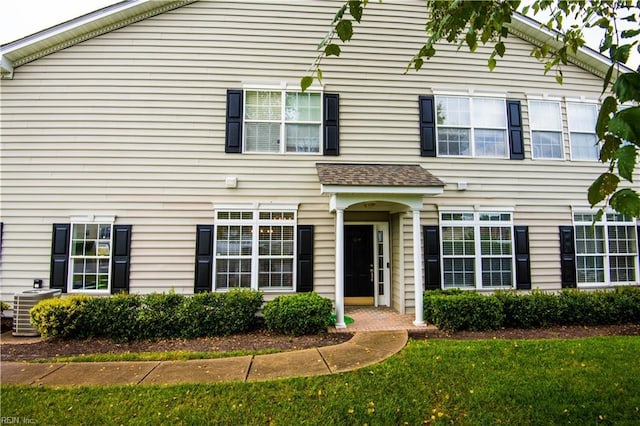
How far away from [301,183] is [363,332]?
3459 millimetres

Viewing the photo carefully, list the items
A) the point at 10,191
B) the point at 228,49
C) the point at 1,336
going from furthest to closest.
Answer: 1. the point at 228,49
2. the point at 10,191
3. the point at 1,336

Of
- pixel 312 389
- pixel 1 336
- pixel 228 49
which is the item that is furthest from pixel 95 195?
pixel 312 389

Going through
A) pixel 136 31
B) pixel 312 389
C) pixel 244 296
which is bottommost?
pixel 312 389

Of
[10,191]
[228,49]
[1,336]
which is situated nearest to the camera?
[1,336]

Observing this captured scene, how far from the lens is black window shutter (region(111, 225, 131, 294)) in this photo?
7.06m

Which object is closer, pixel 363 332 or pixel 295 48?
pixel 363 332

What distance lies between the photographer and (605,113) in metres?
1.41

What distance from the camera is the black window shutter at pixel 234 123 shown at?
747 centimetres

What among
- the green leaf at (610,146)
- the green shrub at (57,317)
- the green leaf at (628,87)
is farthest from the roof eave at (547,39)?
the green shrub at (57,317)

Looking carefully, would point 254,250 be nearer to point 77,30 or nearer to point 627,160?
point 77,30

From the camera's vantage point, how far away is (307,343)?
5820mm

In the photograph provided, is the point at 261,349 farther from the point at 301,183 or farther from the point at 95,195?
the point at 95,195

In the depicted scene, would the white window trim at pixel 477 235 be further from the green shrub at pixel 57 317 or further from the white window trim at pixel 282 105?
the green shrub at pixel 57 317

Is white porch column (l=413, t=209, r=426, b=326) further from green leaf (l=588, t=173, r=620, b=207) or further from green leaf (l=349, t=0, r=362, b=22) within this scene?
green leaf (l=588, t=173, r=620, b=207)
